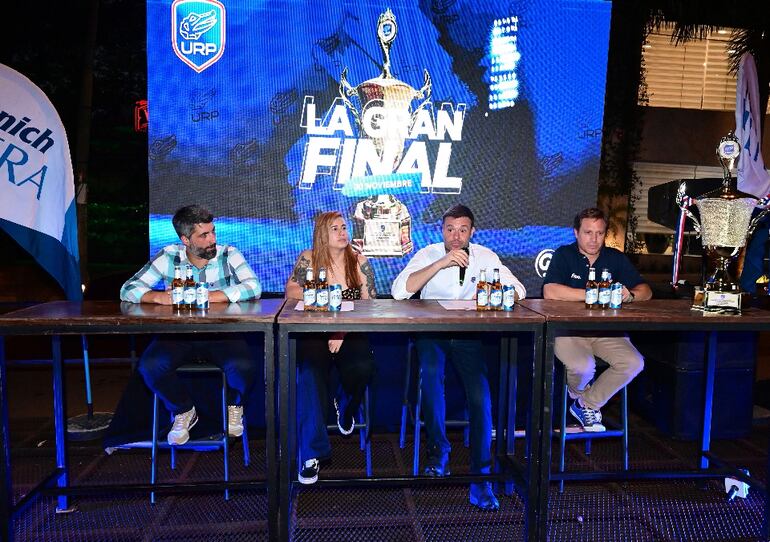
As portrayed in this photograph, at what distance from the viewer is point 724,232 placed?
8.66 ft

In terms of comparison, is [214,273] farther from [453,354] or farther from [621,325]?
[621,325]

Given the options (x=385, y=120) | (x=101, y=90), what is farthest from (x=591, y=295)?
(x=101, y=90)

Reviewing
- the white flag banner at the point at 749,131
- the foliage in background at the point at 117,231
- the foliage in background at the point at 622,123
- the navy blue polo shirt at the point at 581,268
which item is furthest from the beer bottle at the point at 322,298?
the foliage in background at the point at 117,231

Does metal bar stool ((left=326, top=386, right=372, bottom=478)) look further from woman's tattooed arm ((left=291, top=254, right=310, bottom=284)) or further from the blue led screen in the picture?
the blue led screen

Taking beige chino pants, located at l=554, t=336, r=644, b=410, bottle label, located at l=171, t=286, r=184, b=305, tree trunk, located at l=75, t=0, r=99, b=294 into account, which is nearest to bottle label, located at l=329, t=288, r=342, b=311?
bottle label, located at l=171, t=286, r=184, b=305

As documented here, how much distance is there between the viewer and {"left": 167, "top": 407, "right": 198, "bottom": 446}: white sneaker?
2.87 m

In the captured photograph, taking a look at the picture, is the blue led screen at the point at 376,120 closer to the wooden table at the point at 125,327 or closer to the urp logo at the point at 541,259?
the urp logo at the point at 541,259

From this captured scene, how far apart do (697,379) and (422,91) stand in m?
2.94

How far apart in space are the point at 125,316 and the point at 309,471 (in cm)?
114

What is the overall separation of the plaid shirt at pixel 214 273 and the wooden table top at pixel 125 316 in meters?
0.25

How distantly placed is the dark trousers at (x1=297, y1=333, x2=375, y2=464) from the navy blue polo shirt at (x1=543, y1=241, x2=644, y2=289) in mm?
1222

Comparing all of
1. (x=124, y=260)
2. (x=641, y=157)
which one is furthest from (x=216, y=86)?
(x=124, y=260)

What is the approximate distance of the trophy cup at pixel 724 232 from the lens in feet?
8.54

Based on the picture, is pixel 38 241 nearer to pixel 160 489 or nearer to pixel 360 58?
pixel 160 489
